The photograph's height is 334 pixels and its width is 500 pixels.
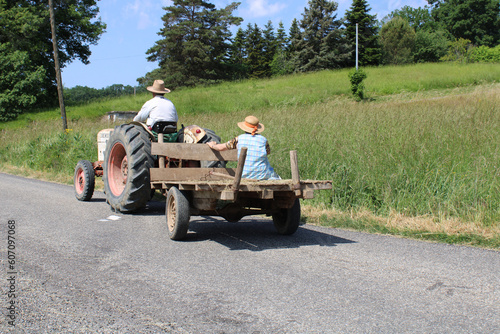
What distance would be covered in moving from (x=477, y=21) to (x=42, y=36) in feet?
223

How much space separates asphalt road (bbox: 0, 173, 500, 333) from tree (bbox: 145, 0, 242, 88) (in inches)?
1975

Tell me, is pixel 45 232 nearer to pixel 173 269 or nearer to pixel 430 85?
pixel 173 269

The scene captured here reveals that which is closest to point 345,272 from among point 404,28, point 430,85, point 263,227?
point 263,227

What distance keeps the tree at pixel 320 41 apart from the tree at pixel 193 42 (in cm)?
943

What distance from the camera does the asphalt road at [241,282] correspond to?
3.23 m

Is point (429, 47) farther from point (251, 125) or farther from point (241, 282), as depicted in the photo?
point (241, 282)

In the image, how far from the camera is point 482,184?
22.3 feet

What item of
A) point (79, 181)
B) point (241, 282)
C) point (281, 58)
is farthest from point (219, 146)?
point (281, 58)

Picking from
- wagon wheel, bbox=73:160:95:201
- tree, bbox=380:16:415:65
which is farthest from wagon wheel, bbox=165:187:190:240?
tree, bbox=380:16:415:65

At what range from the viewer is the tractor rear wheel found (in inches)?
286

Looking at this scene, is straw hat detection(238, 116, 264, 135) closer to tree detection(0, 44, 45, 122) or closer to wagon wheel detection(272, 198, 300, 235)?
wagon wheel detection(272, 198, 300, 235)

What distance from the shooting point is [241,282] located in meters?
4.10

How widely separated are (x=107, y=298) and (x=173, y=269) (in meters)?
0.90

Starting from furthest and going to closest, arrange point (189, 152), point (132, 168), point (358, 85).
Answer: point (358, 85)
point (132, 168)
point (189, 152)
